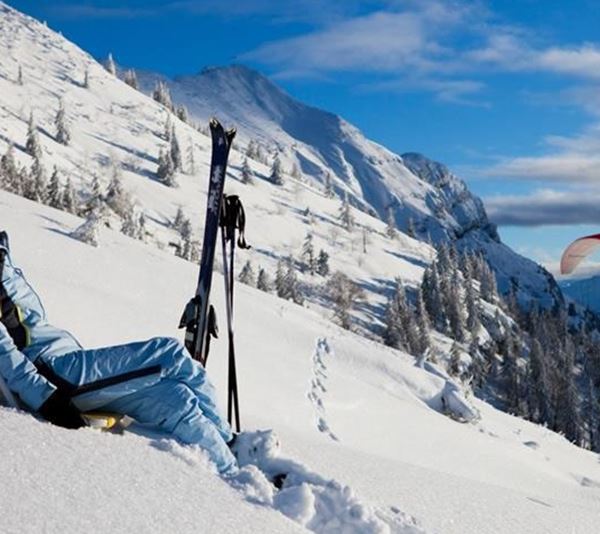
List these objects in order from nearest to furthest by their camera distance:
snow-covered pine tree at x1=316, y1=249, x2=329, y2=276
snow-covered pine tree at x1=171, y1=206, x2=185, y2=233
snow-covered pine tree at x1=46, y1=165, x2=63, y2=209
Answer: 1. snow-covered pine tree at x1=46, y1=165, x2=63, y2=209
2. snow-covered pine tree at x1=171, y1=206, x2=185, y2=233
3. snow-covered pine tree at x1=316, y1=249, x2=329, y2=276

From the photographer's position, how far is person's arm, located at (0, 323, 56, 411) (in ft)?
15.8

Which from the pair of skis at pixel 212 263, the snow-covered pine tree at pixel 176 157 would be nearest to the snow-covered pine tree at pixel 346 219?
the snow-covered pine tree at pixel 176 157

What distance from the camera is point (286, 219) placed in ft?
425

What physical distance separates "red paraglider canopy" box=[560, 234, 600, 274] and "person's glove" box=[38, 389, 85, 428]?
9778 millimetres

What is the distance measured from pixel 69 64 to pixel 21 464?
179 meters

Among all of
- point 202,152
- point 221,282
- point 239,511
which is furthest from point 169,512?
point 202,152

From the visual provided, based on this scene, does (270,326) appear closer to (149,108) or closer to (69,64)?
(149,108)

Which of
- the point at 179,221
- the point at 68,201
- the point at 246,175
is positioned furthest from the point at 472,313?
the point at 68,201

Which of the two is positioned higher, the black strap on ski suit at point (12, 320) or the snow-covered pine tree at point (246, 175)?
the snow-covered pine tree at point (246, 175)

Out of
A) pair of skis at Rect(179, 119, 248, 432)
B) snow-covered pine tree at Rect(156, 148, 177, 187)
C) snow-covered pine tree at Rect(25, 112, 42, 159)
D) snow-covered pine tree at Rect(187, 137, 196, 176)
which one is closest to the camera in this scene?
pair of skis at Rect(179, 119, 248, 432)

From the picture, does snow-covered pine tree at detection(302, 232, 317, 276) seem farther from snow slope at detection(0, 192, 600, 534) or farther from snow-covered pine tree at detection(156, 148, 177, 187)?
snow slope at detection(0, 192, 600, 534)

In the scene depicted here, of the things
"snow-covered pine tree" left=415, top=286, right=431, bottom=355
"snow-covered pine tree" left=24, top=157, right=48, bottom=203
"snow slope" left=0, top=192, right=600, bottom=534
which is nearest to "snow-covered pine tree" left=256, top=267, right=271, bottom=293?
"snow-covered pine tree" left=415, top=286, right=431, bottom=355

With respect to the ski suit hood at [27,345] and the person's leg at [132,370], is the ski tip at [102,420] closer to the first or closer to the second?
the person's leg at [132,370]

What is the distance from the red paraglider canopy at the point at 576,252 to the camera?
12383 mm
